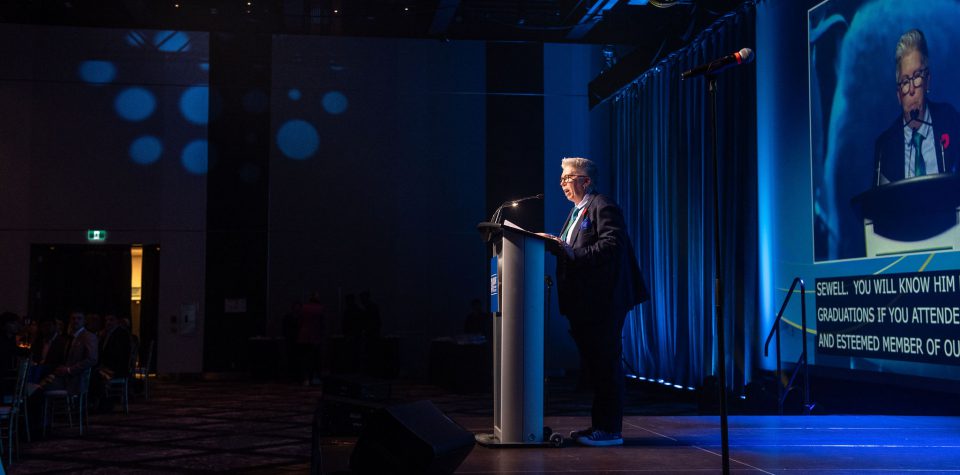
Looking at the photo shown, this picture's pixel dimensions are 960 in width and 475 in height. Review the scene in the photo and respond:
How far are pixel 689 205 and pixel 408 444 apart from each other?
7591mm

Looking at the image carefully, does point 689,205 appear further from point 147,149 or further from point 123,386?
point 147,149

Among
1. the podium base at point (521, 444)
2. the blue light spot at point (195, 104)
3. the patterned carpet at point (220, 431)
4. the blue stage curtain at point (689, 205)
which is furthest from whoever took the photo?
the blue light spot at point (195, 104)

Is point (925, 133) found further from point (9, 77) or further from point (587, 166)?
point (9, 77)

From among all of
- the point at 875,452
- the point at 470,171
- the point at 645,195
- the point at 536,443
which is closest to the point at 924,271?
the point at 875,452

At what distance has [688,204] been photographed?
9.86 meters

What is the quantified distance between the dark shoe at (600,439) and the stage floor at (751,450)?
57 mm

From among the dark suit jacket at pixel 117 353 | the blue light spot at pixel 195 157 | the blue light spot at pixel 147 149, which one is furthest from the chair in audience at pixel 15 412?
the blue light spot at pixel 147 149

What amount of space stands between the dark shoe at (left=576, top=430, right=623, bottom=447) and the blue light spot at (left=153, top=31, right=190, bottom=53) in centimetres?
1158

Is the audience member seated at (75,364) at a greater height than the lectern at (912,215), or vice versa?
the lectern at (912,215)

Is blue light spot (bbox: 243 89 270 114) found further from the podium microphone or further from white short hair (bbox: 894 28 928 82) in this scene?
the podium microphone

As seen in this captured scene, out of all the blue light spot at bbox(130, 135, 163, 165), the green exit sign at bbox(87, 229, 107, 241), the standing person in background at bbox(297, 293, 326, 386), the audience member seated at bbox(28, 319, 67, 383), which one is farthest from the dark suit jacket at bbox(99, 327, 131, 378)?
the blue light spot at bbox(130, 135, 163, 165)

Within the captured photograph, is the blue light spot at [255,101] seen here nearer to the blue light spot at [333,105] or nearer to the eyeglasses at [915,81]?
the blue light spot at [333,105]

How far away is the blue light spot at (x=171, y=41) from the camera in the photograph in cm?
1365

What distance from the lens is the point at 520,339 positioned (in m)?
3.99
